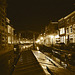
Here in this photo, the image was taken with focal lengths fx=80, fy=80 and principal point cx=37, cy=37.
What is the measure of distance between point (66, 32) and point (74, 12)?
7.28m

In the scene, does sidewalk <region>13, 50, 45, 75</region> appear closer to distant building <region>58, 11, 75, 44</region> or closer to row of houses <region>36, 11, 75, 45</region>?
row of houses <region>36, 11, 75, 45</region>

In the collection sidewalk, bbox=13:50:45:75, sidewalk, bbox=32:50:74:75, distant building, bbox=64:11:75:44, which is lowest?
sidewalk, bbox=13:50:45:75

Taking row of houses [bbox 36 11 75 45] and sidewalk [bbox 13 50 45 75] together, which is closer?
sidewalk [bbox 13 50 45 75]

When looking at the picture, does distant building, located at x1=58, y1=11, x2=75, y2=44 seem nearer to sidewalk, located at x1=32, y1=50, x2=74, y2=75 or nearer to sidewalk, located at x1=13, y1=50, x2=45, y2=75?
sidewalk, located at x1=32, y1=50, x2=74, y2=75

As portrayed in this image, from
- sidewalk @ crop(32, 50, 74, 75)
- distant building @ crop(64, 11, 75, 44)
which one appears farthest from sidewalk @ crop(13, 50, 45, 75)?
distant building @ crop(64, 11, 75, 44)

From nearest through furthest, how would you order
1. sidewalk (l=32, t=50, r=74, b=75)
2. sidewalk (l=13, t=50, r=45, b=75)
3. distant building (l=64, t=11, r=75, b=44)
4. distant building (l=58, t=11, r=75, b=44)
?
sidewalk (l=32, t=50, r=74, b=75) → sidewalk (l=13, t=50, r=45, b=75) → distant building (l=64, t=11, r=75, b=44) → distant building (l=58, t=11, r=75, b=44)

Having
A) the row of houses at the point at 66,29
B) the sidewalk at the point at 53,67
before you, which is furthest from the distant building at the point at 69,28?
the sidewalk at the point at 53,67

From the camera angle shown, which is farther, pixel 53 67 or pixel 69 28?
pixel 69 28

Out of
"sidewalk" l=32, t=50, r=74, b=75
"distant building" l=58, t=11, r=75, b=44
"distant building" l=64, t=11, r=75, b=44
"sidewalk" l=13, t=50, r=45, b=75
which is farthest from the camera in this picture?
A: "distant building" l=58, t=11, r=75, b=44

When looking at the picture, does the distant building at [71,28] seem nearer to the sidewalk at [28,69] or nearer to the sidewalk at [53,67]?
the sidewalk at [53,67]

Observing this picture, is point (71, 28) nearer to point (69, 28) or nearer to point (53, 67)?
point (69, 28)

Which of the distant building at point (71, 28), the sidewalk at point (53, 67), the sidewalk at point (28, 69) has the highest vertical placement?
the distant building at point (71, 28)

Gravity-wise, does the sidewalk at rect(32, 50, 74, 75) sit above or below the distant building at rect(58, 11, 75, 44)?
below

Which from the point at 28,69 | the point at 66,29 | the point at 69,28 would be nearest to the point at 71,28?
the point at 69,28
